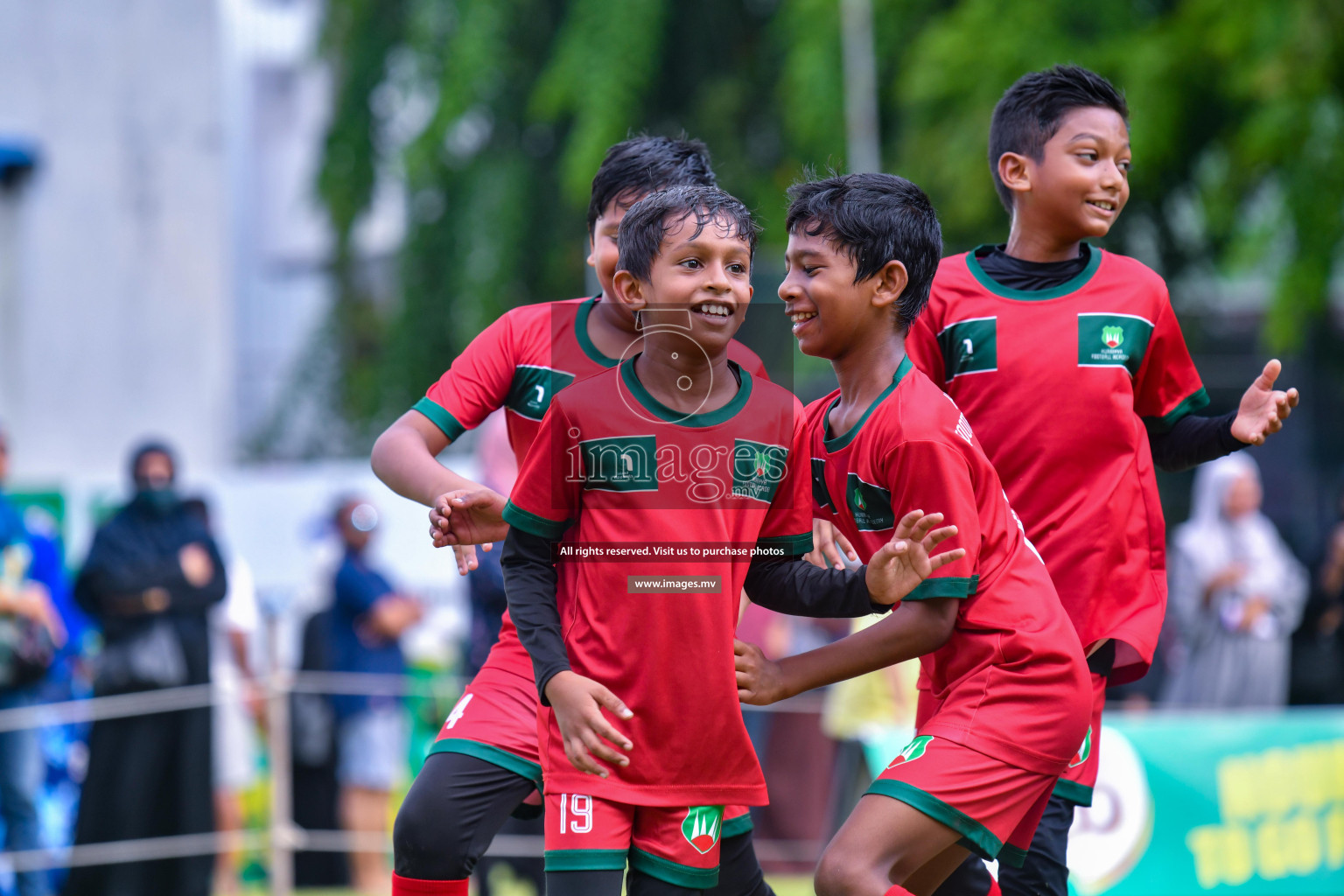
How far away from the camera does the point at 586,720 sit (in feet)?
8.49

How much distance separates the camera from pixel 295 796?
775 cm

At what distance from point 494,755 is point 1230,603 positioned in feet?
18.6

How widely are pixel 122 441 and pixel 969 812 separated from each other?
10090 millimetres

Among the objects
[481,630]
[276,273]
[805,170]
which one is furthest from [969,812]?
[276,273]

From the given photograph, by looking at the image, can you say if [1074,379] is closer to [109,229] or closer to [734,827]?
[734,827]

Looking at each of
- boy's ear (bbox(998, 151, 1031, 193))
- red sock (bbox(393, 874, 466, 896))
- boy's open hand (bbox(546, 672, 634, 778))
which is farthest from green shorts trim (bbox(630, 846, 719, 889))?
boy's ear (bbox(998, 151, 1031, 193))

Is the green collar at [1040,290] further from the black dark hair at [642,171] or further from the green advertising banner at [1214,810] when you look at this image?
the green advertising banner at [1214,810]

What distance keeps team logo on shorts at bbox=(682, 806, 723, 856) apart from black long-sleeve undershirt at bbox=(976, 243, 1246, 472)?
1433 millimetres

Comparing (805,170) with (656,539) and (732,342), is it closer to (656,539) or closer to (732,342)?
(732,342)

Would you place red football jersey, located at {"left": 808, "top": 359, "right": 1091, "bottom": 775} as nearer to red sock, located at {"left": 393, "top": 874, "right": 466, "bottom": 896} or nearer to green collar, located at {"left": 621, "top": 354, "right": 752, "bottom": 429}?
green collar, located at {"left": 621, "top": 354, "right": 752, "bottom": 429}

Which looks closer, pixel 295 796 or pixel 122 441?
pixel 295 796

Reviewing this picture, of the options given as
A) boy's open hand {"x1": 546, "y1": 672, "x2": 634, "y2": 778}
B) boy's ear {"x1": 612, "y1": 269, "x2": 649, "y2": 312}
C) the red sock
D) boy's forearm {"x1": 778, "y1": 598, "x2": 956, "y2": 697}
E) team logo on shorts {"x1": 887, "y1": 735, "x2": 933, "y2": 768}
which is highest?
boy's ear {"x1": 612, "y1": 269, "x2": 649, "y2": 312}

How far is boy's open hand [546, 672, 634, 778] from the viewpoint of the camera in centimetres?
258

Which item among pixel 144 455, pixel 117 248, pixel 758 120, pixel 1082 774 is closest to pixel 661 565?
→ pixel 1082 774
